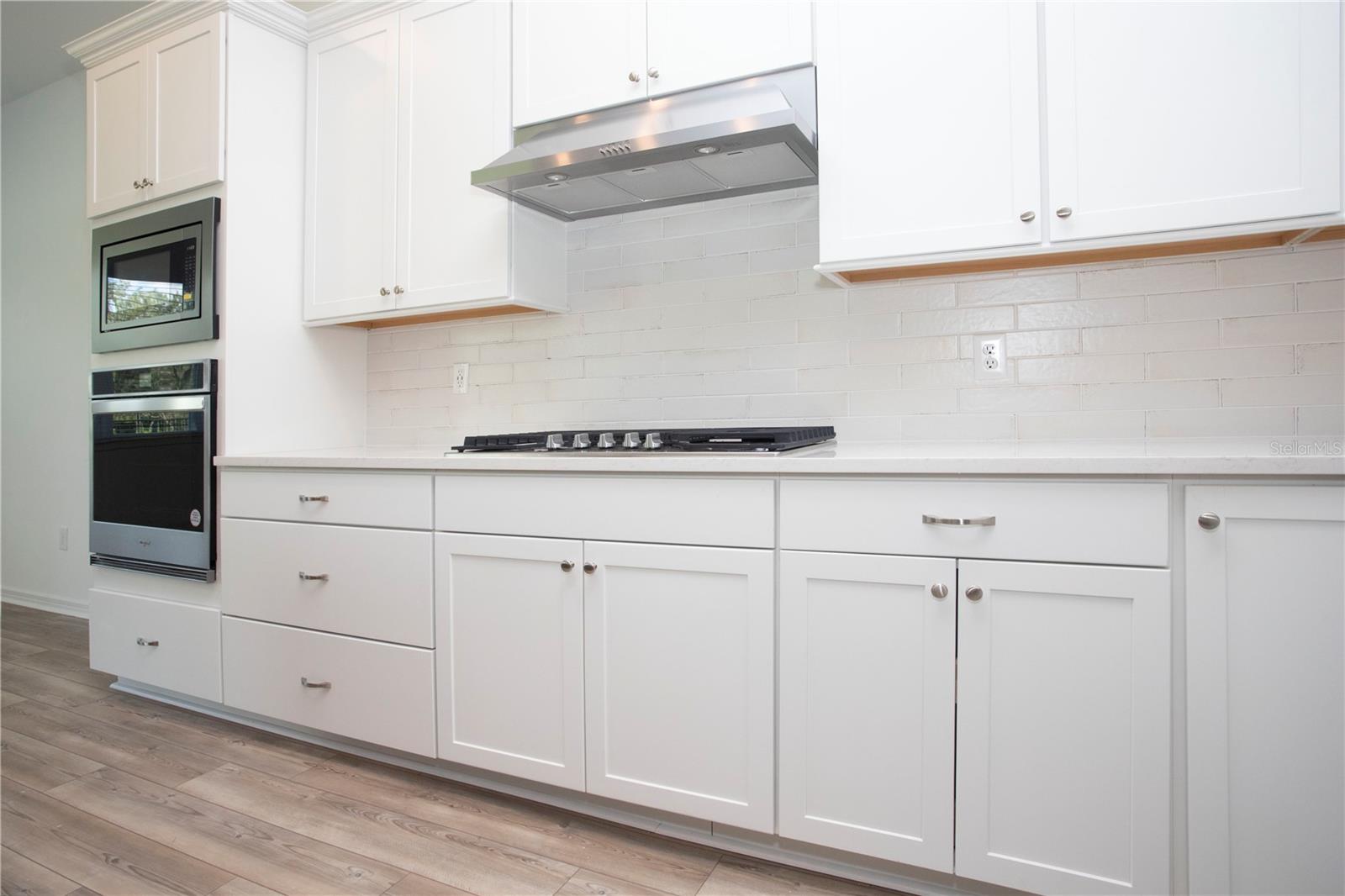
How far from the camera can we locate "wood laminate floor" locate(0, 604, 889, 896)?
164 cm

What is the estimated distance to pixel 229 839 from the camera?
6.00ft

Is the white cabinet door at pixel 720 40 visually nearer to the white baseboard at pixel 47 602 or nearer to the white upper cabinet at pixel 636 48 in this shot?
the white upper cabinet at pixel 636 48

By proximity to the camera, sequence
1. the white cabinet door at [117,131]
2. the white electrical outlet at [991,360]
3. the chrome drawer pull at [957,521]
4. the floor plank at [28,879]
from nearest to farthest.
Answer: the chrome drawer pull at [957,521]
the floor plank at [28,879]
the white electrical outlet at [991,360]
the white cabinet door at [117,131]

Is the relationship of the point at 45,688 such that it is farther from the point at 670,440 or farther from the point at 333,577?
the point at 670,440

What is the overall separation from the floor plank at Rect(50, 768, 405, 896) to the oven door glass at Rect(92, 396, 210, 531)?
2.68ft

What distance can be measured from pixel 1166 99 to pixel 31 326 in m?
5.12

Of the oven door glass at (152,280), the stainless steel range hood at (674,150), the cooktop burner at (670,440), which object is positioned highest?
the stainless steel range hood at (674,150)

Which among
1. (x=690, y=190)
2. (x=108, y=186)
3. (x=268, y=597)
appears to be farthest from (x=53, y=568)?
(x=690, y=190)

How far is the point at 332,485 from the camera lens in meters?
2.22

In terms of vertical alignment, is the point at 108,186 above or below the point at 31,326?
above

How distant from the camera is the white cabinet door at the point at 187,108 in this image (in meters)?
2.55

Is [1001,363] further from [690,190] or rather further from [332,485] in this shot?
[332,485]

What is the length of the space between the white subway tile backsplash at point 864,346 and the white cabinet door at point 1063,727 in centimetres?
68

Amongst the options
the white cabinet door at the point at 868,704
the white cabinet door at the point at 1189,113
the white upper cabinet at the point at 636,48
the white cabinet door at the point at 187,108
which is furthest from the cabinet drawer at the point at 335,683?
the white cabinet door at the point at 1189,113
